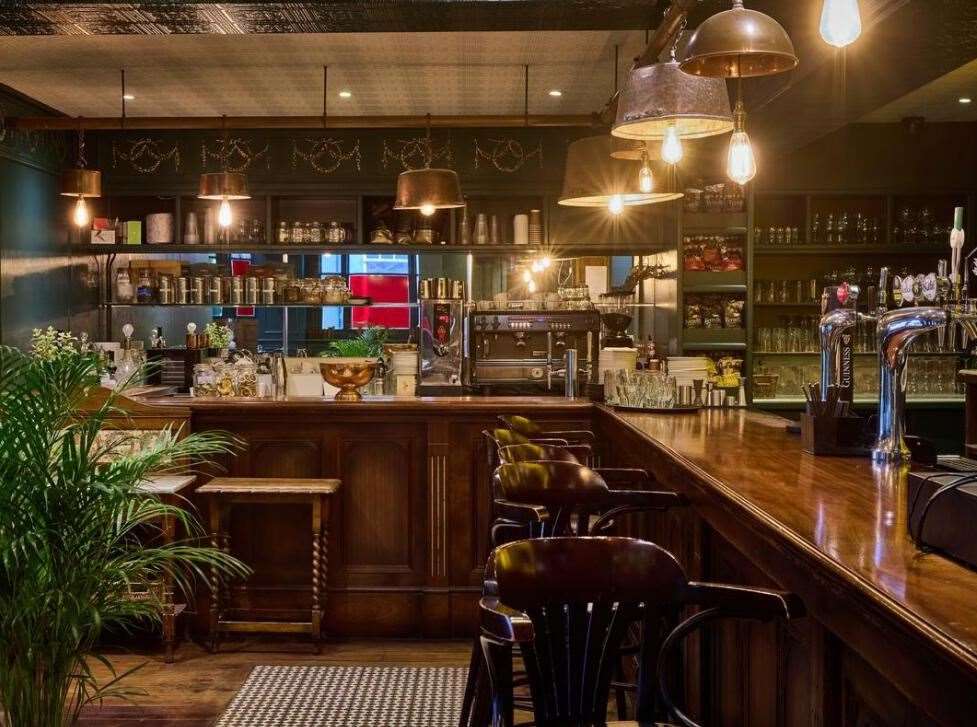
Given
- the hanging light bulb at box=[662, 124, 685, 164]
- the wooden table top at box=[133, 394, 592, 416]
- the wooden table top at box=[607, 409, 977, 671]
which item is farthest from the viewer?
the wooden table top at box=[133, 394, 592, 416]

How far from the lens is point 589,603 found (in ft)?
6.50

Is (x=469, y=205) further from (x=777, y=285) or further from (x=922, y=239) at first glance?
(x=922, y=239)

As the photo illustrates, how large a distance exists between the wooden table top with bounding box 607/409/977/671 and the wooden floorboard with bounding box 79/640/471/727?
1738 millimetres

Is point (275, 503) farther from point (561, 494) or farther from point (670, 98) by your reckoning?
point (670, 98)

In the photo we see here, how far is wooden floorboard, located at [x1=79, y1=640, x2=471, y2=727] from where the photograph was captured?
4016mm

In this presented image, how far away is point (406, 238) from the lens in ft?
27.7

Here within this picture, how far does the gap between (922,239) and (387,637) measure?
17.6 feet

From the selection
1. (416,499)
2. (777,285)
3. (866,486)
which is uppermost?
(777,285)

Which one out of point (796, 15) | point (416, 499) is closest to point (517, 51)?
point (796, 15)

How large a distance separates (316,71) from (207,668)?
393 cm

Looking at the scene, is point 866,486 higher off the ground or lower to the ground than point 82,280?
lower

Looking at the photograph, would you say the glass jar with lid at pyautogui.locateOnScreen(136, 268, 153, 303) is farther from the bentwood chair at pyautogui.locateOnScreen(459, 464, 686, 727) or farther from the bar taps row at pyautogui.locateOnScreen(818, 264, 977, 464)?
the bar taps row at pyautogui.locateOnScreen(818, 264, 977, 464)

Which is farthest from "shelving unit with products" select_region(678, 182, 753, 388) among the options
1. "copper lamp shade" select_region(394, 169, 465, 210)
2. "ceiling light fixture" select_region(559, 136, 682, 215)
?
"ceiling light fixture" select_region(559, 136, 682, 215)

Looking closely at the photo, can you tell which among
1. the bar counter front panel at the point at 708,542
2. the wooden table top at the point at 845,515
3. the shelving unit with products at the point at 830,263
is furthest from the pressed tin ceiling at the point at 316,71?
the wooden table top at the point at 845,515
